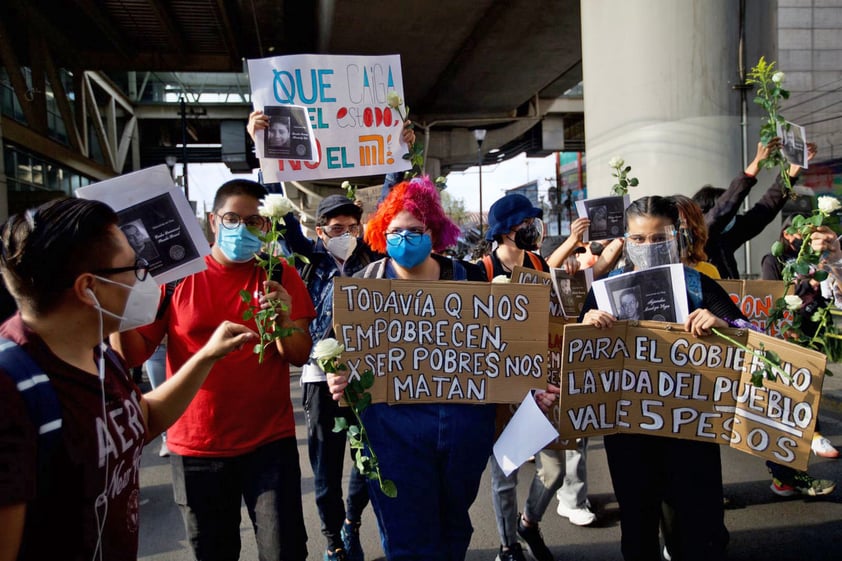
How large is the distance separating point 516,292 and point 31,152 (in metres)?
Result: 22.8

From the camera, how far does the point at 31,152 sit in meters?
21.1

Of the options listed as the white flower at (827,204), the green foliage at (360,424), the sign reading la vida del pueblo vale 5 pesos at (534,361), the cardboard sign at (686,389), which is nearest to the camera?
the green foliage at (360,424)

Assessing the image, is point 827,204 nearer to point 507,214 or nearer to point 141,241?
point 507,214

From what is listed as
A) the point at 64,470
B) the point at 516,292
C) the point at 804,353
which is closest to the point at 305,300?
the point at 516,292

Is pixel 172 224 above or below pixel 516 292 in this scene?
above

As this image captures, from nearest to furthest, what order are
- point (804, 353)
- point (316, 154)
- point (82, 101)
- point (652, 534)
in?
1. point (804, 353)
2. point (652, 534)
3. point (316, 154)
4. point (82, 101)

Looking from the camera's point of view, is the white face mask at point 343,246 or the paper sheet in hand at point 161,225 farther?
the white face mask at point 343,246

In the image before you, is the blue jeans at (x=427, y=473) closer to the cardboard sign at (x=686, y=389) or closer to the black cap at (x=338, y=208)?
the cardboard sign at (x=686, y=389)

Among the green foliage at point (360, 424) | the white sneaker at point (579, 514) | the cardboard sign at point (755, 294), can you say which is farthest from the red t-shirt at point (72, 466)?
the cardboard sign at point (755, 294)

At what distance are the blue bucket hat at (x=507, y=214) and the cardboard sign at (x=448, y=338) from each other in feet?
4.27

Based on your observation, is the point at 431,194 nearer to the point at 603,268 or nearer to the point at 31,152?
the point at 603,268

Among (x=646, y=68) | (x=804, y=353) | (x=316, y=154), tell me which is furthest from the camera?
(x=646, y=68)

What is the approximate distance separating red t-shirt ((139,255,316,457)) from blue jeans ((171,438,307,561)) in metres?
0.07

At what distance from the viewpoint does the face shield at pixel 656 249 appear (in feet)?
9.59
